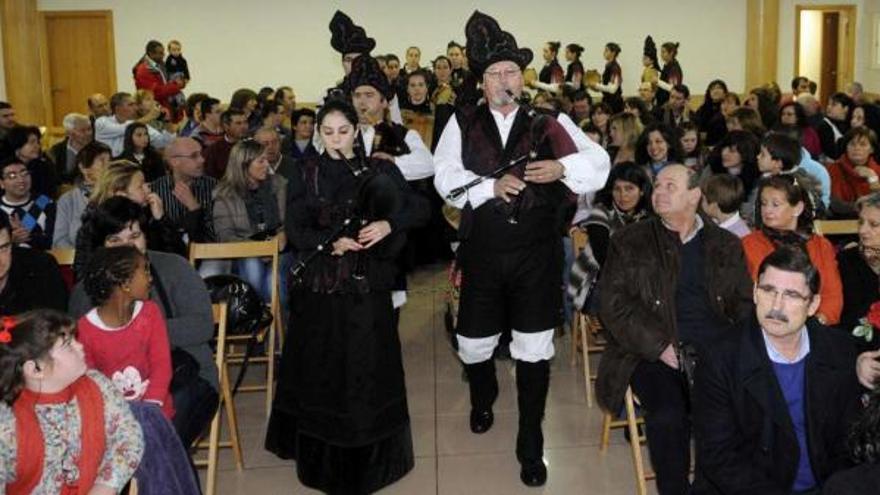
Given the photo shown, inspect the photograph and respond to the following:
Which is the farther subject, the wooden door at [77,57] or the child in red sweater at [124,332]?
the wooden door at [77,57]

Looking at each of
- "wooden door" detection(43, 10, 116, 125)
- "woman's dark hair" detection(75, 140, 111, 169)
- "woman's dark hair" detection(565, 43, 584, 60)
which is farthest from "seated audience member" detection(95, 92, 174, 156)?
"woman's dark hair" detection(565, 43, 584, 60)

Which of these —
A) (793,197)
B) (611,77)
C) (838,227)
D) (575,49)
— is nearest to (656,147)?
(838,227)

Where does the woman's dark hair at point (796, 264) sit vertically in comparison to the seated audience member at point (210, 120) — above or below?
below

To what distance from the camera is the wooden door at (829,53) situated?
16078mm

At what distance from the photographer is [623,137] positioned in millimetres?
6609

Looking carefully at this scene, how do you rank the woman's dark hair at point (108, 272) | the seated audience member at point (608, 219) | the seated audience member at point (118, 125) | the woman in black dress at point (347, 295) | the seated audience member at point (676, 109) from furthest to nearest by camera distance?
the seated audience member at point (676, 109), the seated audience member at point (118, 125), the seated audience member at point (608, 219), the woman in black dress at point (347, 295), the woman's dark hair at point (108, 272)

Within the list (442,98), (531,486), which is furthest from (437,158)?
(442,98)

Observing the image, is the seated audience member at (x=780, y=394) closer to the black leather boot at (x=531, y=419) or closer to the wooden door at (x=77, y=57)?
the black leather boot at (x=531, y=419)

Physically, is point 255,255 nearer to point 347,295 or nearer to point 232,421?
point 232,421

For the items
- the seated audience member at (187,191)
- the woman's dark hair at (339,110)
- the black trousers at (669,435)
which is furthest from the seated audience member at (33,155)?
the black trousers at (669,435)

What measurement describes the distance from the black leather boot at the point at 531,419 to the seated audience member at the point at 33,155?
4082 millimetres

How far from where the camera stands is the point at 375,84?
420 centimetres

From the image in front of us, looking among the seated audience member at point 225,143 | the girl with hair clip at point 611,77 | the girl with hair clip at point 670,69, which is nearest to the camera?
the seated audience member at point 225,143

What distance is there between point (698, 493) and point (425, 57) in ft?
43.2
